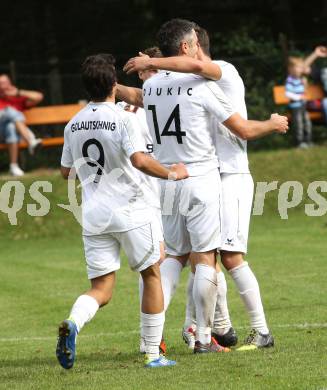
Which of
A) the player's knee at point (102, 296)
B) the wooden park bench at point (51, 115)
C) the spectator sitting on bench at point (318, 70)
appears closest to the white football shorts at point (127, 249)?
the player's knee at point (102, 296)

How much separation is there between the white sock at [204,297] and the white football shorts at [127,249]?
2.35 ft

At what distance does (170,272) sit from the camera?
9.74m

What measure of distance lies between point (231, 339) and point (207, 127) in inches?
69.0

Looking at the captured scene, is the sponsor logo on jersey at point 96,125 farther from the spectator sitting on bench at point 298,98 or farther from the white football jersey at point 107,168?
the spectator sitting on bench at point 298,98

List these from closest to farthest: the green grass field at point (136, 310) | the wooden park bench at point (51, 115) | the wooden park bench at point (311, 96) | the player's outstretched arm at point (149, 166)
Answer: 1. the green grass field at point (136, 310)
2. the player's outstretched arm at point (149, 166)
3. the wooden park bench at point (51, 115)
4. the wooden park bench at point (311, 96)

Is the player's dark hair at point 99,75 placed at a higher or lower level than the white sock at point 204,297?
higher

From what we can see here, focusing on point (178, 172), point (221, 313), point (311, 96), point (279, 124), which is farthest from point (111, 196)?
point (311, 96)

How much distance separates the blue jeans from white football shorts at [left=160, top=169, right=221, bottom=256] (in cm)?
1225

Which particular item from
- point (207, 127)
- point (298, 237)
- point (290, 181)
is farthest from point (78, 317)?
point (290, 181)

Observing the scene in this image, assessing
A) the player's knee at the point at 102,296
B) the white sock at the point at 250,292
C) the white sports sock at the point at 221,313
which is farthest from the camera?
the white sports sock at the point at 221,313

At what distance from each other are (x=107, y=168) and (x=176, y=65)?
93 cm

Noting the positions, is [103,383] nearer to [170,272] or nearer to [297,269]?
[170,272]

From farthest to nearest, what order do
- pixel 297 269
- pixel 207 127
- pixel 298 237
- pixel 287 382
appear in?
pixel 298 237 < pixel 297 269 < pixel 207 127 < pixel 287 382

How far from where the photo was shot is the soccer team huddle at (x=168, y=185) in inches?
340
